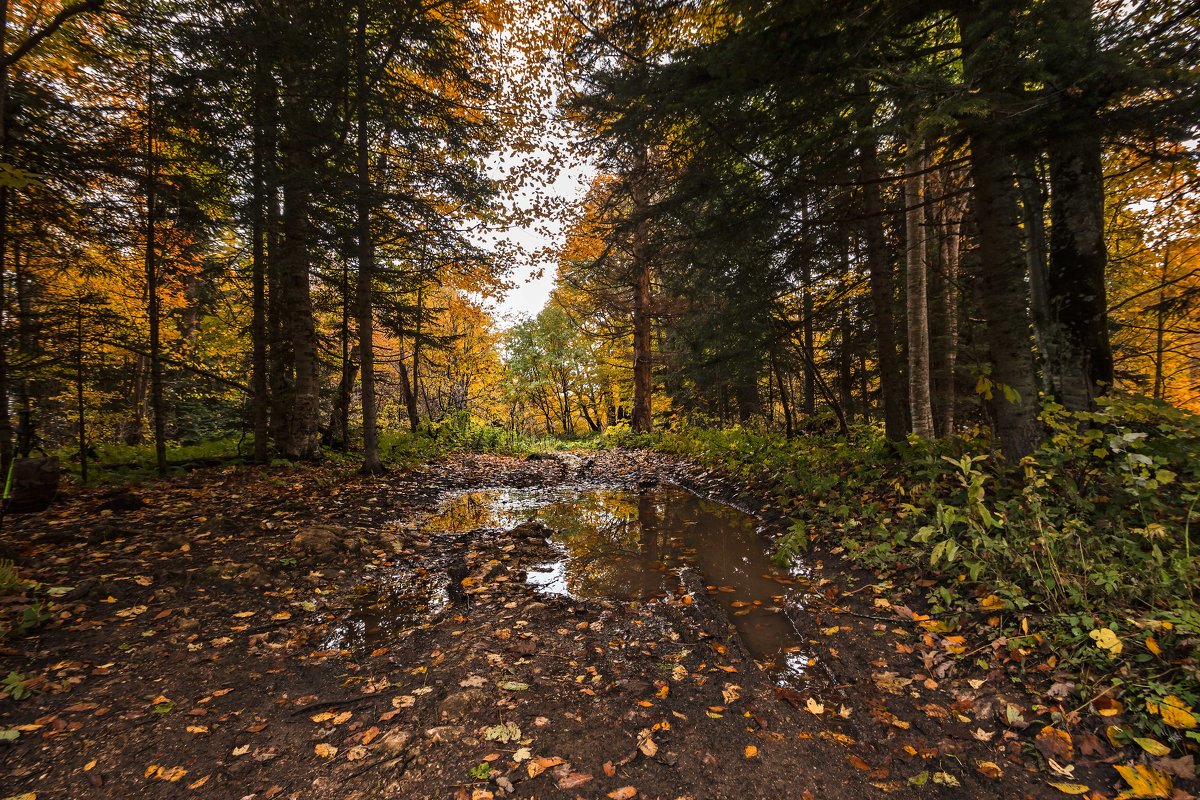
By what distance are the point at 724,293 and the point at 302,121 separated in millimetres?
7619

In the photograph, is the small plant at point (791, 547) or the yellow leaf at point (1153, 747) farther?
the small plant at point (791, 547)

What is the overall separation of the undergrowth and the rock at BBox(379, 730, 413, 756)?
3478mm

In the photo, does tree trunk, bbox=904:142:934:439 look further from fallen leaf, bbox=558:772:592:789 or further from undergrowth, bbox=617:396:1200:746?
fallen leaf, bbox=558:772:592:789

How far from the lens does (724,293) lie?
24.2 feet

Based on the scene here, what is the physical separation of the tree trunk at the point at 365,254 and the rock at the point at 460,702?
266 inches

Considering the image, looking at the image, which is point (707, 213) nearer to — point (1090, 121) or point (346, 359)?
point (1090, 121)

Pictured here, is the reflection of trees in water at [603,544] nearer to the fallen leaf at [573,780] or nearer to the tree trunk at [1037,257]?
the fallen leaf at [573,780]

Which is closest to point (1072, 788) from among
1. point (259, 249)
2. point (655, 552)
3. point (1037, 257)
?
point (655, 552)

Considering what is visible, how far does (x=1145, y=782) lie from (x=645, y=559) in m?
3.85

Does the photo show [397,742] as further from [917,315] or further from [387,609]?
[917,315]

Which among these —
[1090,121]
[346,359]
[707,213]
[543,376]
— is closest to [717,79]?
[707,213]

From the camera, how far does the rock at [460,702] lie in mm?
2582

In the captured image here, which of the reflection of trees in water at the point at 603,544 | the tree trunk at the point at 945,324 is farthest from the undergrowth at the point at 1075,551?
the tree trunk at the point at 945,324

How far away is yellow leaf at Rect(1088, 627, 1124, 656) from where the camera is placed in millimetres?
2303
